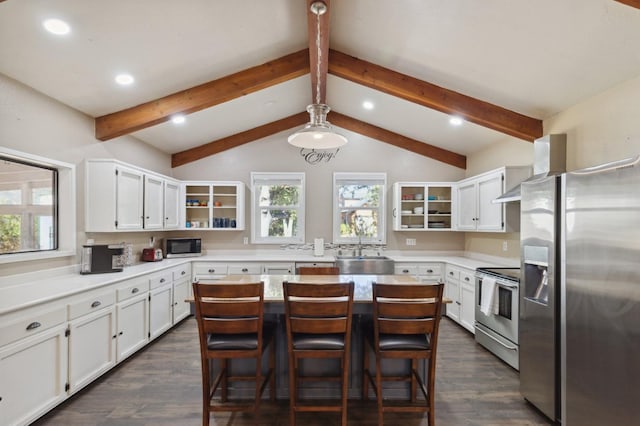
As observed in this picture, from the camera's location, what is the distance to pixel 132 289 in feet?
10.8

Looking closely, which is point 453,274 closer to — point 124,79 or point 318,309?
point 318,309

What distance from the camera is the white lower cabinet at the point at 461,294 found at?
4051 millimetres

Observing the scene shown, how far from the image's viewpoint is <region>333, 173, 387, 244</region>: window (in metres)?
5.55

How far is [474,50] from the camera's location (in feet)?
9.10

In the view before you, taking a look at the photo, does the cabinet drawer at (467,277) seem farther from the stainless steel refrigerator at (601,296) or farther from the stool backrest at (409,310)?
the stool backrest at (409,310)

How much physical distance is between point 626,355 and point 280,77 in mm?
3633

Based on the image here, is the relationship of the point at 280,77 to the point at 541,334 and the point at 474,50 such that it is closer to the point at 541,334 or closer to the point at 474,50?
the point at 474,50

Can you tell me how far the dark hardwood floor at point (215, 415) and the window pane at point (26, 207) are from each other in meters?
1.42

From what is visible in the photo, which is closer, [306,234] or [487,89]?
[487,89]

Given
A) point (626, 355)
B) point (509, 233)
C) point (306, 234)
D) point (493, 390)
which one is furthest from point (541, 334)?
point (306, 234)

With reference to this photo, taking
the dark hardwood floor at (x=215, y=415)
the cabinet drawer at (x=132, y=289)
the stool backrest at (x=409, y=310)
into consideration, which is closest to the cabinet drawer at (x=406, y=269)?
the dark hardwood floor at (x=215, y=415)

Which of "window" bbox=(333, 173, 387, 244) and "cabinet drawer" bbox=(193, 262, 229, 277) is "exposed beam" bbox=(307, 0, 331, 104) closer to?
"window" bbox=(333, 173, 387, 244)

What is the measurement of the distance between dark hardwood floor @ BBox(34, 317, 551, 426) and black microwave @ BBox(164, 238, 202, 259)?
70.5 inches

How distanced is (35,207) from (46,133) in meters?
0.71
